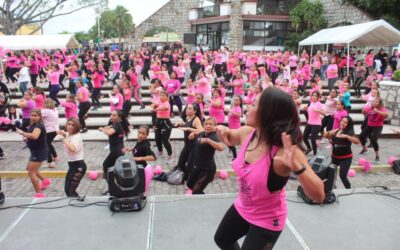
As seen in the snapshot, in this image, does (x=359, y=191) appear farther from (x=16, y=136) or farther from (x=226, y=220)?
(x=16, y=136)

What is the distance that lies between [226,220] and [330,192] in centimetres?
295

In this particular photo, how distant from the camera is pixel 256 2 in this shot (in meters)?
28.7

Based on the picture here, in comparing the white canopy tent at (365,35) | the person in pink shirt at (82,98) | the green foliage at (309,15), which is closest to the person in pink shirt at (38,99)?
the person in pink shirt at (82,98)

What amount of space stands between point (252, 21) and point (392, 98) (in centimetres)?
1805

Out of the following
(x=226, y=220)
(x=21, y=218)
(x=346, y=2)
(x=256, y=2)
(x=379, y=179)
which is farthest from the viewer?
(x=256, y=2)

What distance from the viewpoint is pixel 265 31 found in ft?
96.7

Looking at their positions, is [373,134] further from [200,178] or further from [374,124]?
[200,178]

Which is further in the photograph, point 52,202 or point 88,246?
point 52,202

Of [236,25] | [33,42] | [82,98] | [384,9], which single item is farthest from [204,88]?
[236,25]

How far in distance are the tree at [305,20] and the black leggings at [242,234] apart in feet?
84.9

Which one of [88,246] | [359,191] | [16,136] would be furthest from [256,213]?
[16,136]

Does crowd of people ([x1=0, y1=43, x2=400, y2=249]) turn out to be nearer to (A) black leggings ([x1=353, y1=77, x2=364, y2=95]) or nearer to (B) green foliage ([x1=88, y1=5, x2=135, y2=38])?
(A) black leggings ([x1=353, y1=77, x2=364, y2=95])

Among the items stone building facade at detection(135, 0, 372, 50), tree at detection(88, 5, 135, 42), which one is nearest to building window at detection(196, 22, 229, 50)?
stone building facade at detection(135, 0, 372, 50)

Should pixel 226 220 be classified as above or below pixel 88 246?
above
